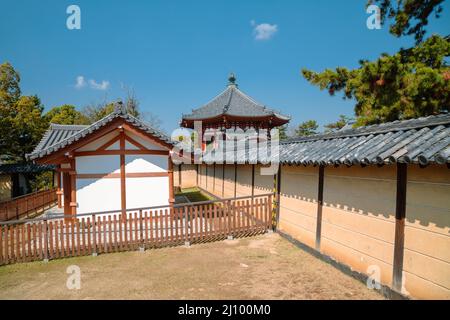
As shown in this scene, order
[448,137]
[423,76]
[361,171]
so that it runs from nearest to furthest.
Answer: [448,137] < [361,171] < [423,76]

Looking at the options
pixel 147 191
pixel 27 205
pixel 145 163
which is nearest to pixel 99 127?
pixel 145 163

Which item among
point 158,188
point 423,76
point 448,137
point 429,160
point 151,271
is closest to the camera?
point 429,160

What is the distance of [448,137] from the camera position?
4133 mm

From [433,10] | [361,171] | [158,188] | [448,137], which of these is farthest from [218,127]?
[448,137]

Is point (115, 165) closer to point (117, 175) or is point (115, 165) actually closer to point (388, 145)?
point (117, 175)

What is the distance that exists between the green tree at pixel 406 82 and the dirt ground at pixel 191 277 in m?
6.03

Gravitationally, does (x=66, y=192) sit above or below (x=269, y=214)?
above

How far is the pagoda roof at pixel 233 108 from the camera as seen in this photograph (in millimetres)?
18872

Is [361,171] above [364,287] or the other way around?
above

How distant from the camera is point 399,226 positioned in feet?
16.0

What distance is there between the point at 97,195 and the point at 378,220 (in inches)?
358

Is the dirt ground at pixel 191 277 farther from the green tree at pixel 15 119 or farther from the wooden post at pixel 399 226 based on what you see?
the green tree at pixel 15 119
